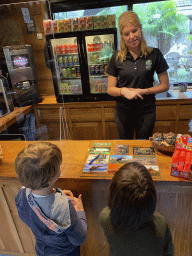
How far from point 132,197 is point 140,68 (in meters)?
1.39

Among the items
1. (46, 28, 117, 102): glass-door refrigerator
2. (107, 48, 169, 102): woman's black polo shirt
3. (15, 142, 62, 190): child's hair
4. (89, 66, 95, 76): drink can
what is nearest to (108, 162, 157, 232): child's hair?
(15, 142, 62, 190): child's hair

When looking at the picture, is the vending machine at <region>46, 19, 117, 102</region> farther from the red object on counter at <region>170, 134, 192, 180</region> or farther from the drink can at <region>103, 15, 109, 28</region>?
the red object on counter at <region>170, 134, 192, 180</region>

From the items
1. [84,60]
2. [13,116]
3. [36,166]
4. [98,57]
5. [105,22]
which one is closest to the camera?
[36,166]

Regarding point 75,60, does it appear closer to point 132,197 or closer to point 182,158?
point 182,158

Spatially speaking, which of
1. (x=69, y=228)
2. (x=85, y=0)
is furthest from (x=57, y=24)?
(x=69, y=228)

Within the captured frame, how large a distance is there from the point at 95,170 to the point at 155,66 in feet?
3.81

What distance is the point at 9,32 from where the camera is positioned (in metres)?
1.68

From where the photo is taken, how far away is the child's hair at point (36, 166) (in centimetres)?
100

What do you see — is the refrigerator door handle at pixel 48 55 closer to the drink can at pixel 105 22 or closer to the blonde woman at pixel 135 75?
the blonde woman at pixel 135 75

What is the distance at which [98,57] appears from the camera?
3.49 metres

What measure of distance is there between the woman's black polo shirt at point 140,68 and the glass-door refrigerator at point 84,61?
145 cm

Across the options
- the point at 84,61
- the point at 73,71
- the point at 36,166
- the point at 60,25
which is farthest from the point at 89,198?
the point at 60,25

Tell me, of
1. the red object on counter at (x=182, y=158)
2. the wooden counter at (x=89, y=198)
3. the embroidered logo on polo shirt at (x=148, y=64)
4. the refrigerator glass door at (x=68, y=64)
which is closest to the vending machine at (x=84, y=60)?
the refrigerator glass door at (x=68, y=64)

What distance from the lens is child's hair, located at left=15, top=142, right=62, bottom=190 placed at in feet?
3.28
